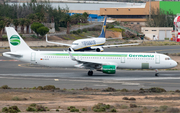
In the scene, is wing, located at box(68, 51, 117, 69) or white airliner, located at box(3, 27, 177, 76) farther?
white airliner, located at box(3, 27, 177, 76)

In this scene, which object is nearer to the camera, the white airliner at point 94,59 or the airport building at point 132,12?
the white airliner at point 94,59

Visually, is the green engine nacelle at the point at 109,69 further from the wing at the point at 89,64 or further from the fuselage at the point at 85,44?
the fuselage at the point at 85,44

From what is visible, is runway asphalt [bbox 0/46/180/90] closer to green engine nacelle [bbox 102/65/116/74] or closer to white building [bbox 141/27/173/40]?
green engine nacelle [bbox 102/65/116/74]

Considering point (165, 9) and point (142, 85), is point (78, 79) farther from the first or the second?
point (165, 9)

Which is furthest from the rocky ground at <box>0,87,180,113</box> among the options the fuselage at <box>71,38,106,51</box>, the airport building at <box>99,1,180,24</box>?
the airport building at <box>99,1,180,24</box>

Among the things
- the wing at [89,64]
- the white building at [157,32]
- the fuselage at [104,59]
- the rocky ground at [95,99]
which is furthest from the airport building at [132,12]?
the rocky ground at [95,99]

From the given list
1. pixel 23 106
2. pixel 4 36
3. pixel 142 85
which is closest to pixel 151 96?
pixel 142 85

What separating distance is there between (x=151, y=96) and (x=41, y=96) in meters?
11.1

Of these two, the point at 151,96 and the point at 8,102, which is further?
the point at 151,96

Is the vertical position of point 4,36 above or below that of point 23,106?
above

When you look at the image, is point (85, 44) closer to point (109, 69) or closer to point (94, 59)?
point (94, 59)

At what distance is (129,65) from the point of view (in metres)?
43.3

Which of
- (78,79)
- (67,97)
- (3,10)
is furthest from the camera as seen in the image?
(3,10)

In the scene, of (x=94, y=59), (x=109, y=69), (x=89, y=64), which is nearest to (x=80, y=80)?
(x=89, y=64)
